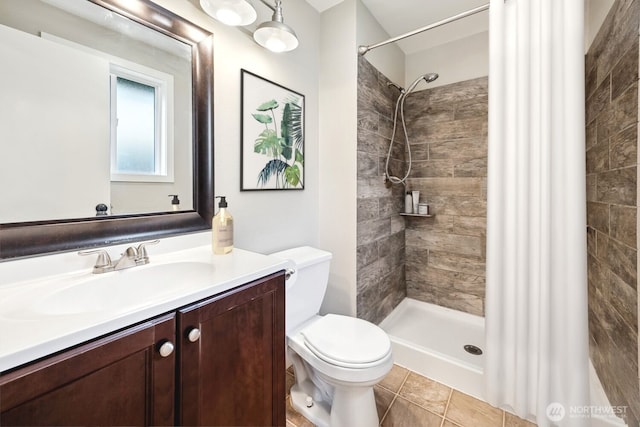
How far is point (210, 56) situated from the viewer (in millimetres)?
1243

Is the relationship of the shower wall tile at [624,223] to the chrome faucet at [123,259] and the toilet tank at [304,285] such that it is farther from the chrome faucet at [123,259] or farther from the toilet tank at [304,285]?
the chrome faucet at [123,259]

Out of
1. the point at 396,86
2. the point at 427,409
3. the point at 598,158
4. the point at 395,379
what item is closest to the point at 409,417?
the point at 427,409

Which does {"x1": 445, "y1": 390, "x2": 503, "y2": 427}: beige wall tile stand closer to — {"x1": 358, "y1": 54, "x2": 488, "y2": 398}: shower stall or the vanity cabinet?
{"x1": 358, "y1": 54, "x2": 488, "y2": 398}: shower stall

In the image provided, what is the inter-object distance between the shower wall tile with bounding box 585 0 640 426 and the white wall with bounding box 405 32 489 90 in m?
0.74

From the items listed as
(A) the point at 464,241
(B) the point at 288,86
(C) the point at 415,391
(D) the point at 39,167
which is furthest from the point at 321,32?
(C) the point at 415,391

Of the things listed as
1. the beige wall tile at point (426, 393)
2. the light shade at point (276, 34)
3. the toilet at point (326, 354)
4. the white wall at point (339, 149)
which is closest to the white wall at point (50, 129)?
the light shade at point (276, 34)

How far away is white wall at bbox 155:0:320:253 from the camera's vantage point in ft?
4.33

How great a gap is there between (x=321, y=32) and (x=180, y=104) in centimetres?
122

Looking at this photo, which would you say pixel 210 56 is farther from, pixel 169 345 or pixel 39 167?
pixel 169 345

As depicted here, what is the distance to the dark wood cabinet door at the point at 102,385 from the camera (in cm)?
48

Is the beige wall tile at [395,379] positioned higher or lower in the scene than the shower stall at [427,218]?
lower

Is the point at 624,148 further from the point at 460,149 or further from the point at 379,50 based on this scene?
the point at 379,50

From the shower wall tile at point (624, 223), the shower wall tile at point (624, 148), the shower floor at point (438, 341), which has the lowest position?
the shower floor at point (438, 341)

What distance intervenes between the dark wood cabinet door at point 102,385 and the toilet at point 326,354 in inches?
22.5
